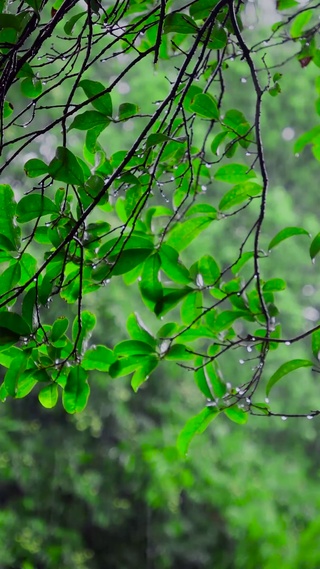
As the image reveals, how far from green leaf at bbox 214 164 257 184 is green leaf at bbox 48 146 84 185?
0.25 meters

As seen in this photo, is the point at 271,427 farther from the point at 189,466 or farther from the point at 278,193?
the point at 278,193

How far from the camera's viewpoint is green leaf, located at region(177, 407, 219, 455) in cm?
70

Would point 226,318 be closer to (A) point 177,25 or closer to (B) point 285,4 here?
(A) point 177,25

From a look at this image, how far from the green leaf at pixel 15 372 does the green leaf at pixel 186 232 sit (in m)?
0.23

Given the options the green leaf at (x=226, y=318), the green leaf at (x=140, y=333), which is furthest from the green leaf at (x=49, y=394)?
the green leaf at (x=226, y=318)

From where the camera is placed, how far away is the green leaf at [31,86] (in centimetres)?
60

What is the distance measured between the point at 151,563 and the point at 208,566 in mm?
307

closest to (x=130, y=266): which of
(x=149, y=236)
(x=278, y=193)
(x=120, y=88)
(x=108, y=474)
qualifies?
Result: (x=149, y=236)

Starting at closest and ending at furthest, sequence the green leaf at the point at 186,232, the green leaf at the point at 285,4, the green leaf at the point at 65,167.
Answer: the green leaf at the point at 65,167
the green leaf at the point at 186,232
the green leaf at the point at 285,4

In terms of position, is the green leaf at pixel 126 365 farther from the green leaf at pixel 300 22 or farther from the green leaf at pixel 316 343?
the green leaf at pixel 300 22

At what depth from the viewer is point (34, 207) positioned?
23.0 inches

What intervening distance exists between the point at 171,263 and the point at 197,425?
19 cm

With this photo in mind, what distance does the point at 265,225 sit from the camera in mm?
4168

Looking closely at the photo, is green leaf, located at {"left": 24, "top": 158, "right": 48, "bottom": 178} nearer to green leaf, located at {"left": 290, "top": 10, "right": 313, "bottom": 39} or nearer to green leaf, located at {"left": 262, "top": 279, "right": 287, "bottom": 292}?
green leaf, located at {"left": 262, "top": 279, "right": 287, "bottom": 292}
